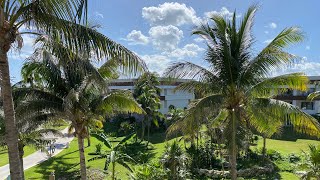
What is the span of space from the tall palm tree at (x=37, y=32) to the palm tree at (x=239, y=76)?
17.0 ft

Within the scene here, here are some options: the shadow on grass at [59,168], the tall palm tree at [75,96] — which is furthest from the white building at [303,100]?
the tall palm tree at [75,96]

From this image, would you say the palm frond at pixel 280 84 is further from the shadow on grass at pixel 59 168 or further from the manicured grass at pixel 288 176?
the shadow on grass at pixel 59 168

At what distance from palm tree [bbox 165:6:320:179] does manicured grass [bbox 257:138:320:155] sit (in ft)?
63.9

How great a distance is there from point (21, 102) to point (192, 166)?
16850mm

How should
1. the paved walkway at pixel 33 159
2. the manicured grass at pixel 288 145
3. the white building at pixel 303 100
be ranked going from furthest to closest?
the white building at pixel 303 100 < the manicured grass at pixel 288 145 < the paved walkway at pixel 33 159

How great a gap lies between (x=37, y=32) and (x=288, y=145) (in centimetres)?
3130

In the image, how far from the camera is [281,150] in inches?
1215

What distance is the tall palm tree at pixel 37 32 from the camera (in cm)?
661

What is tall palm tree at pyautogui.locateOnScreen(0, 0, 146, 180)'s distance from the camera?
6605 millimetres

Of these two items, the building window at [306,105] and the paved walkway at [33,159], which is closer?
the paved walkway at [33,159]

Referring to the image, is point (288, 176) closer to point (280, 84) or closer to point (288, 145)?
point (288, 145)

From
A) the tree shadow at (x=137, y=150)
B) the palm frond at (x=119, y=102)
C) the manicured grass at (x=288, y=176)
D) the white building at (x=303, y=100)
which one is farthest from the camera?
the white building at (x=303, y=100)

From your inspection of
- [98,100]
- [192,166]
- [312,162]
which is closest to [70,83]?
[98,100]

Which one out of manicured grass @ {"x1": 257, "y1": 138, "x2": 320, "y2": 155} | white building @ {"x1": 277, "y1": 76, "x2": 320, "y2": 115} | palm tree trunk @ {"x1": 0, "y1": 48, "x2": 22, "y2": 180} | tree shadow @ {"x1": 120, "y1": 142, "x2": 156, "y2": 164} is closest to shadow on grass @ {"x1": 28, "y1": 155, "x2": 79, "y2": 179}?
tree shadow @ {"x1": 120, "y1": 142, "x2": 156, "y2": 164}
